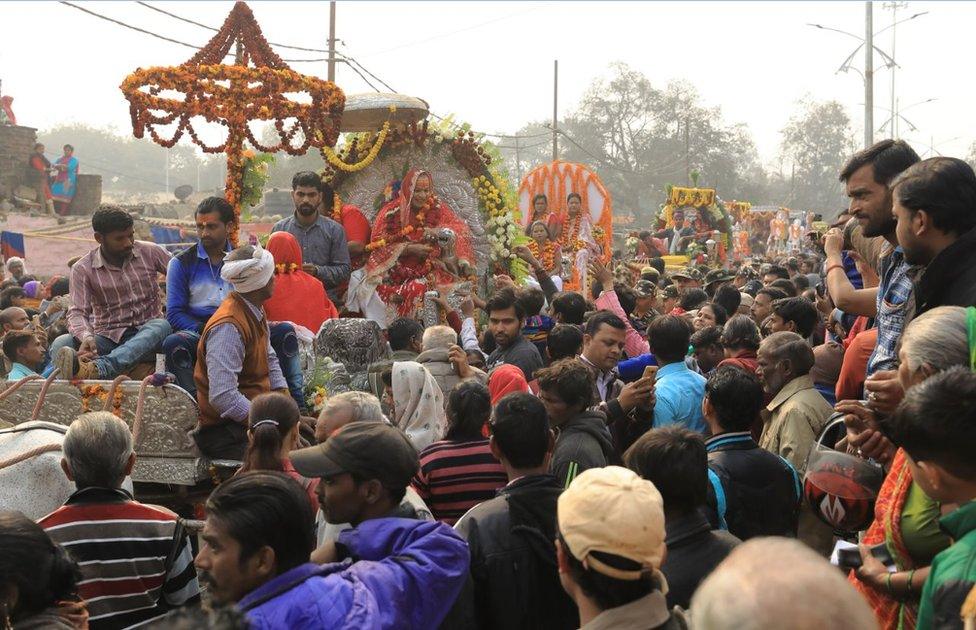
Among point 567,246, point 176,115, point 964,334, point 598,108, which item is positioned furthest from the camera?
point 598,108

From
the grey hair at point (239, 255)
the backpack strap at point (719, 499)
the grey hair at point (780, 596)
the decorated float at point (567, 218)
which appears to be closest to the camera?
the grey hair at point (780, 596)

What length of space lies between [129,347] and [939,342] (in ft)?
15.3

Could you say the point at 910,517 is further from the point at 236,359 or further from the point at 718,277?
the point at 718,277

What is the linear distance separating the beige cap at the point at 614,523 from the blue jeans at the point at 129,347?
411 cm

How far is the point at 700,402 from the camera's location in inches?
199

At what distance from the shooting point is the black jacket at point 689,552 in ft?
9.89

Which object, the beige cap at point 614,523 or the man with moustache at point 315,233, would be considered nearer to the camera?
the beige cap at point 614,523

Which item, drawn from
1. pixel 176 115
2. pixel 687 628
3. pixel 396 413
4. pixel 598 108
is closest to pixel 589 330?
pixel 396 413

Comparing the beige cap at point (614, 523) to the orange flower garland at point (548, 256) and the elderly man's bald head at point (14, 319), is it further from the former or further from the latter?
the orange flower garland at point (548, 256)

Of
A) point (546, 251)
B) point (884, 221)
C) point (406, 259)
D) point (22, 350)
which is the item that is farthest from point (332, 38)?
point (884, 221)

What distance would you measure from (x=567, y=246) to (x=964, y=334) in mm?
12547

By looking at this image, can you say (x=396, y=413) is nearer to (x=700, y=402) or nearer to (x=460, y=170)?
(x=700, y=402)

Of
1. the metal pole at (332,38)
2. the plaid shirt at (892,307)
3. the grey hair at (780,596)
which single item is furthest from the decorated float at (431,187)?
the metal pole at (332,38)

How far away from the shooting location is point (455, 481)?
392 cm
